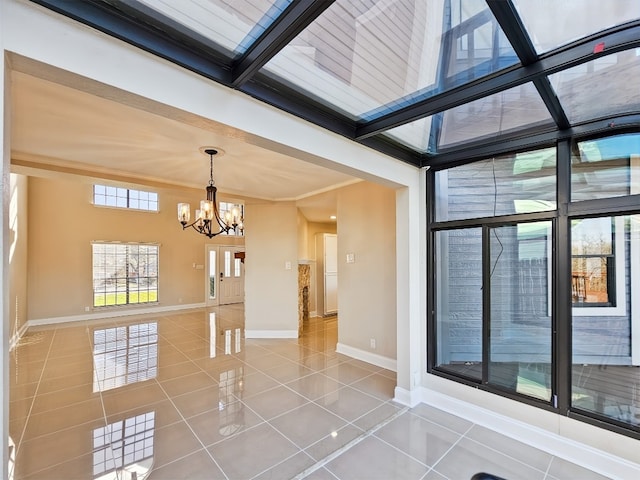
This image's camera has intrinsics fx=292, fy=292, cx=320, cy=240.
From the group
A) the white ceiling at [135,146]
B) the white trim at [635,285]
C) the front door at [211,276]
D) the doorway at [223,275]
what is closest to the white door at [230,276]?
the doorway at [223,275]

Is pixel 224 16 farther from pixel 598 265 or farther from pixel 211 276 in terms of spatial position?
pixel 211 276

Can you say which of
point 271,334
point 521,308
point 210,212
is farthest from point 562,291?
point 271,334

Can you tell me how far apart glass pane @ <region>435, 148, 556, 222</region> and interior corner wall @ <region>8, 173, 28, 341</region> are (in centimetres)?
634

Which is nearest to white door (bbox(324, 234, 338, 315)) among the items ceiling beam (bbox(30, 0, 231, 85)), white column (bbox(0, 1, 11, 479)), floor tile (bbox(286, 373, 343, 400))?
floor tile (bbox(286, 373, 343, 400))

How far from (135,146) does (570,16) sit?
3451 mm

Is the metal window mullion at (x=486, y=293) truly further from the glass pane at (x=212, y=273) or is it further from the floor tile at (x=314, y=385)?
the glass pane at (x=212, y=273)

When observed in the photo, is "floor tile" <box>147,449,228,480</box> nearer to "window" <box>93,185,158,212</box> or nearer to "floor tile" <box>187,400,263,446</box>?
"floor tile" <box>187,400,263,446</box>

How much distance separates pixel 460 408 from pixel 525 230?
175 centimetres

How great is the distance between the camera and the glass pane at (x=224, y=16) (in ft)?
4.03

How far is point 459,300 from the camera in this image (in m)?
3.03

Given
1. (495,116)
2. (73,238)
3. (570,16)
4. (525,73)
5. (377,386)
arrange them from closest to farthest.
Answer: (570,16) < (525,73) < (495,116) < (377,386) < (73,238)

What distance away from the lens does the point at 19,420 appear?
8.63 ft

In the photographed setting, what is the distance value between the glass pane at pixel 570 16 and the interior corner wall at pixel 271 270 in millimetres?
4462

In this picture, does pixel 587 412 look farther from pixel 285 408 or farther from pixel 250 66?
pixel 250 66
